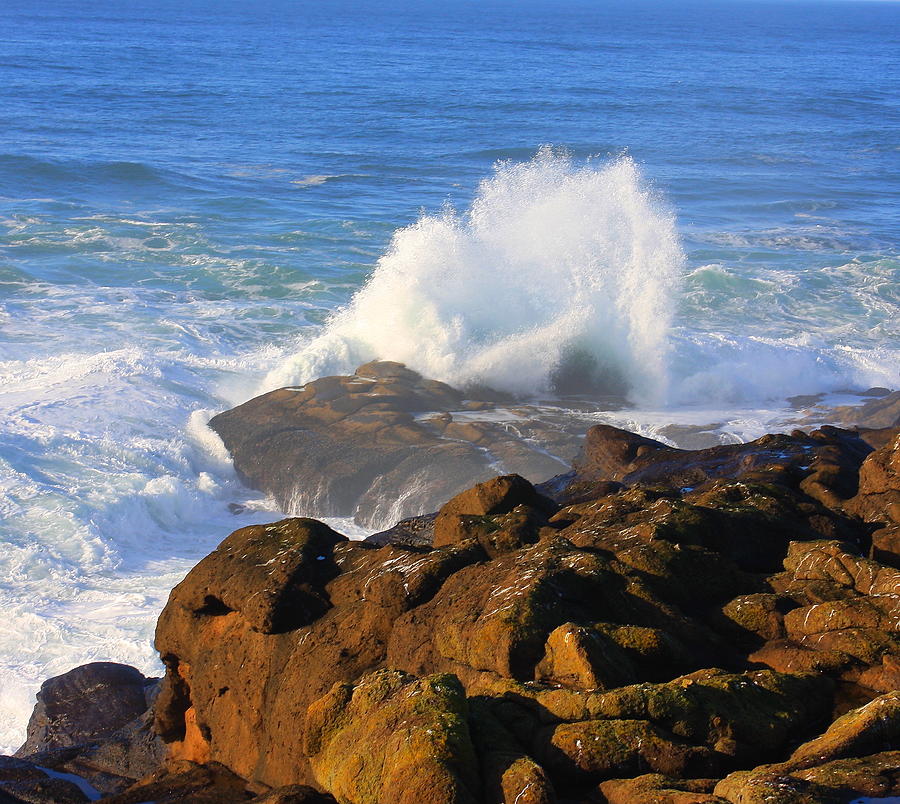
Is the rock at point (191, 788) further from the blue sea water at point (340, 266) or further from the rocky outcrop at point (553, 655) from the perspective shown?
the blue sea water at point (340, 266)

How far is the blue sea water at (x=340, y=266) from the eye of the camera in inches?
561

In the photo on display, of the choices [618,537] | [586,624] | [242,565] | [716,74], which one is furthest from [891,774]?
[716,74]

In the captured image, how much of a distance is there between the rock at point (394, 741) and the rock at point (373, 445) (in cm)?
722

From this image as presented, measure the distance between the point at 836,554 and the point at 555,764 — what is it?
8.37ft

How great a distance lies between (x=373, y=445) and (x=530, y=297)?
6.09 m

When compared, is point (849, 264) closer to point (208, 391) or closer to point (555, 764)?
point (208, 391)

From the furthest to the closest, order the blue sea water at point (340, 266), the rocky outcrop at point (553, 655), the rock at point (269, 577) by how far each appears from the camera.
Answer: the blue sea water at point (340, 266), the rock at point (269, 577), the rocky outcrop at point (553, 655)

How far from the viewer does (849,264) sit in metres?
27.8

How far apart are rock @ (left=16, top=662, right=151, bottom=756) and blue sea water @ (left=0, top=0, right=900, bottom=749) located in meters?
0.54

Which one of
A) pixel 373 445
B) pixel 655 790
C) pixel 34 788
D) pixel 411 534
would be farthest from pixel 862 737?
pixel 373 445

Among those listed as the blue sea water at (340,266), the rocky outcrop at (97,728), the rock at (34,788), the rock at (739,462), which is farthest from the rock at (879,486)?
the blue sea water at (340,266)

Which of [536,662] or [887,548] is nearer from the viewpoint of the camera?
[536,662]

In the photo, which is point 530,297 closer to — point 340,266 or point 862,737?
point 340,266

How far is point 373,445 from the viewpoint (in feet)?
45.7
